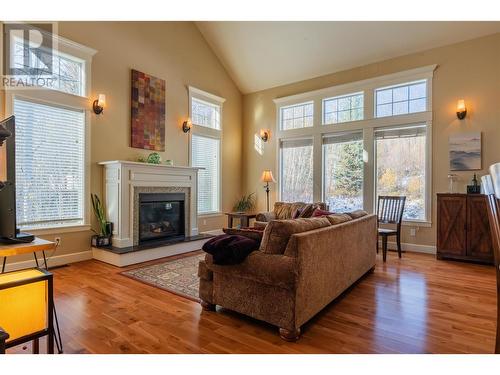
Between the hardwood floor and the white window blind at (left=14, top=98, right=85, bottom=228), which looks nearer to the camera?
the hardwood floor

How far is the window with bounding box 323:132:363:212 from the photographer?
5.63 metres

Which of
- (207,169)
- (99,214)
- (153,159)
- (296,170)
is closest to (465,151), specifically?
(296,170)

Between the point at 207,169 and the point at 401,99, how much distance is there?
4.02 meters

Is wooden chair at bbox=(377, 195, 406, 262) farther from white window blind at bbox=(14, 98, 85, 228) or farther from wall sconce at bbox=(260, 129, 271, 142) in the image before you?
white window blind at bbox=(14, 98, 85, 228)

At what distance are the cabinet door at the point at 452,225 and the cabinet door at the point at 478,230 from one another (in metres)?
0.06

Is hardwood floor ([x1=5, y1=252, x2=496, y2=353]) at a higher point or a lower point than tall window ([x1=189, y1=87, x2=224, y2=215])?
lower

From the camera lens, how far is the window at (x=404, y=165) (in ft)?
16.4

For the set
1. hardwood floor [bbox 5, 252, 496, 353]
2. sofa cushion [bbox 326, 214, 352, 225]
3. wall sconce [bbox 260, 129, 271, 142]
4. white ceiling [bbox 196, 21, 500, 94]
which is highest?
white ceiling [bbox 196, 21, 500, 94]

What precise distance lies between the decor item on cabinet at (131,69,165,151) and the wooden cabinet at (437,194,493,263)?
4.82 meters

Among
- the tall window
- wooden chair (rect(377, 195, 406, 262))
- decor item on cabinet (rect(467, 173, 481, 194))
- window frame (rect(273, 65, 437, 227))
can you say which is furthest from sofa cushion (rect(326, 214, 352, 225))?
the tall window

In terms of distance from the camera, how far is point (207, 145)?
21.0ft

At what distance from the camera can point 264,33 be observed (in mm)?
5590
